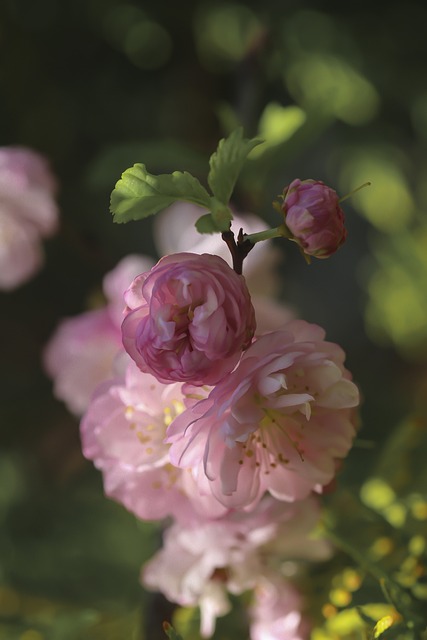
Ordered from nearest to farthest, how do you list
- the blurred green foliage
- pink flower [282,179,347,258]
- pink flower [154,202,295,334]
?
pink flower [282,179,347,258] < pink flower [154,202,295,334] < the blurred green foliage

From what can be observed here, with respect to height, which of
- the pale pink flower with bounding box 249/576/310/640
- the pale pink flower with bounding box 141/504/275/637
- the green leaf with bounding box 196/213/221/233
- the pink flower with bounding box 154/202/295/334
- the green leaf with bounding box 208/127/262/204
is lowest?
the pale pink flower with bounding box 249/576/310/640

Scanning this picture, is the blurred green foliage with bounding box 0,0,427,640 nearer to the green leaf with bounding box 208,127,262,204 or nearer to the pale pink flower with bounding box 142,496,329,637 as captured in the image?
the pale pink flower with bounding box 142,496,329,637

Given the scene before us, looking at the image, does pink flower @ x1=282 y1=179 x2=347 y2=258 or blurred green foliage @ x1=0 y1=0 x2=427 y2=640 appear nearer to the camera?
pink flower @ x1=282 y1=179 x2=347 y2=258

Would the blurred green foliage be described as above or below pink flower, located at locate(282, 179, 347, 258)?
below

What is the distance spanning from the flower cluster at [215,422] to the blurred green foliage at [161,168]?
8 centimetres

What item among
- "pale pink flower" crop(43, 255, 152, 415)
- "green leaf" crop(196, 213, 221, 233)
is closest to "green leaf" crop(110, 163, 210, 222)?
"green leaf" crop(196, 213, 221, 233)

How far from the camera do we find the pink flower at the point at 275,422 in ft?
0.97

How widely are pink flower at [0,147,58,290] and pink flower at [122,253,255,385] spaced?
23 cm

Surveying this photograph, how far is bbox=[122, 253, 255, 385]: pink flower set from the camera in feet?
0.94

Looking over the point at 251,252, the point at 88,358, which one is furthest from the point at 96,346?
the point at 251,252

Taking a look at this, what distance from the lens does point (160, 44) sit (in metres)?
0.76

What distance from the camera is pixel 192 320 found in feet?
0.96

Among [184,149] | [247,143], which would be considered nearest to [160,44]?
[184,149]

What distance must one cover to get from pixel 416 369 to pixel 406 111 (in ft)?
1.08
